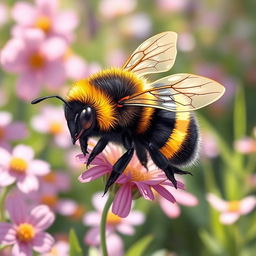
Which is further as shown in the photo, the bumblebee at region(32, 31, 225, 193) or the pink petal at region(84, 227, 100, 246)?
the pink petal at region(84, 227, 100, 246)

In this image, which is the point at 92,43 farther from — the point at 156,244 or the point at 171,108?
the point at 171,108

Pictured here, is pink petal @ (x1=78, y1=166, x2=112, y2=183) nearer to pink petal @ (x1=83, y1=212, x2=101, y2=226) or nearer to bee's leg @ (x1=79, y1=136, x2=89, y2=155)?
bee's leg @ (x1=79, y1=136, x2=89, y2=155)

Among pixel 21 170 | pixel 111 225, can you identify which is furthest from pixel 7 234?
pixel 111 225

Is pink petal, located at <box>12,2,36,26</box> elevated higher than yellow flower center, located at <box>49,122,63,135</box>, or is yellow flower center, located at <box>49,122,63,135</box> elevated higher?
pink petal, located at <box>12,2,36,26</box>

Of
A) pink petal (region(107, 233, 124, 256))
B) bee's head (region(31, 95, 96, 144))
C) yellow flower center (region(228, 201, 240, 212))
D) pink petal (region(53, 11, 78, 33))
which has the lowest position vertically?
pink petal (region(107, 233, 124, 256))

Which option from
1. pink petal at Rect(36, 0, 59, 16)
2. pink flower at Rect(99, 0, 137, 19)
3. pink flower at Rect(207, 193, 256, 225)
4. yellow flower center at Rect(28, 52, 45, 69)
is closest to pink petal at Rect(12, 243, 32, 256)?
pink flower at Rect(207, 193, 256, 225)

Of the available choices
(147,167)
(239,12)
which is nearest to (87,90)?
(147,167)

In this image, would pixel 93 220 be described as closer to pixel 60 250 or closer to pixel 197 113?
pixel 60 250

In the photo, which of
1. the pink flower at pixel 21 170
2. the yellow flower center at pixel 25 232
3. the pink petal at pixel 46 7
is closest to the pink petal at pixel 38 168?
the pink flower at pixel 21 170
